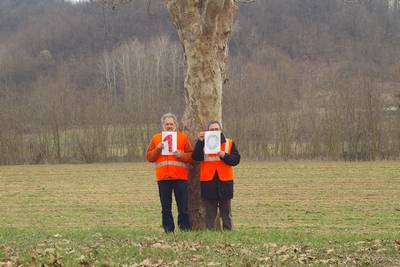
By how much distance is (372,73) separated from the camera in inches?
1720

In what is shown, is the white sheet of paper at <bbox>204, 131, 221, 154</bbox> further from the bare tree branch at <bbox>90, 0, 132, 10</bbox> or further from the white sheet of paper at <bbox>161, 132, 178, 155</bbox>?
the bare tree branch at <bbox>90, 0, 132, 10</bbox>

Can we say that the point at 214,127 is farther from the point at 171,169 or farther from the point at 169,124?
the point at 171,169

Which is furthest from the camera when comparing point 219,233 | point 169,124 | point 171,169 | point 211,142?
point 169,124

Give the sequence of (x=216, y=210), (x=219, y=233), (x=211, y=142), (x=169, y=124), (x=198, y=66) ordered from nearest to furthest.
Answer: (x=219, y=233), (x=211, y=142), (x=169, y=124), (x=216, y=210), (x=198, y=66)

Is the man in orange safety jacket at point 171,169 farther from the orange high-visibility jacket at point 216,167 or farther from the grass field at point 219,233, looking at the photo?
the grass field at point 219,233

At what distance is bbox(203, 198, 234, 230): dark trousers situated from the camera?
32.2 feet

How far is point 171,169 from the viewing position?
961 cm

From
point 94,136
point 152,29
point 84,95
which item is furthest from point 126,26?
point 94,136

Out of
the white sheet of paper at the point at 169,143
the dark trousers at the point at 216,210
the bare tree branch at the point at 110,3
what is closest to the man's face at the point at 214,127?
the white sheet of paper at the point at 169,143

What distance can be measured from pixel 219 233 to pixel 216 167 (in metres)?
1.13

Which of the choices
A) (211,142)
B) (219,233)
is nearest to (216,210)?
(219,233)

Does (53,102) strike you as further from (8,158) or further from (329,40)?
(329,40)

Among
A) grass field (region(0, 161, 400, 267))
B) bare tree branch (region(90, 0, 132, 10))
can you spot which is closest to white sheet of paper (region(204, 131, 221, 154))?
grass field (region(0, 161, 400, 267))

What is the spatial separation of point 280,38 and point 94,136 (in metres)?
62.4
